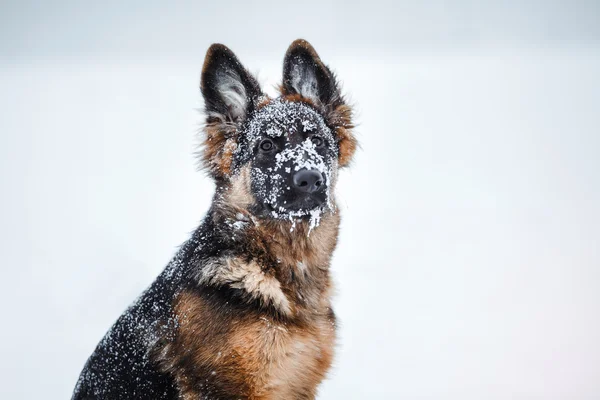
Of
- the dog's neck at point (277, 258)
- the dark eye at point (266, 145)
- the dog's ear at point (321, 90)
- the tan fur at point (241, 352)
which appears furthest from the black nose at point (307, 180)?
the tan fur at point (241, 352)

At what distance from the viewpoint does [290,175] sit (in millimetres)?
4023

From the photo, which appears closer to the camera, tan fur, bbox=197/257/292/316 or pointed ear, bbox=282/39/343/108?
tan fur, bbox=197/257/292/316

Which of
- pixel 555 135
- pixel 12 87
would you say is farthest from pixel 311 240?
pixel 12 87

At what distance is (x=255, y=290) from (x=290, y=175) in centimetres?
97

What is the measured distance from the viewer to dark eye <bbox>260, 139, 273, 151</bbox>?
14.1 feet

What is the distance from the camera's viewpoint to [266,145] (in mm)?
4309

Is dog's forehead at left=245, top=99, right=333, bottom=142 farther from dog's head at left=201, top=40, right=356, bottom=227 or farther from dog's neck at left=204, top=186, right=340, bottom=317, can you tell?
dog's neck at left=204, top=186, right=340, bottom=317

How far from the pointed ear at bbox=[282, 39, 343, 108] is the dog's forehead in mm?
292

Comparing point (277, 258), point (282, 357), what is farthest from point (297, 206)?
point (282, 357)

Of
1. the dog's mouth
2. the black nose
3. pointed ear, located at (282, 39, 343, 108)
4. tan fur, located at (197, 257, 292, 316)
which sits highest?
pointed ear, located at (282, 39, 343, 108)

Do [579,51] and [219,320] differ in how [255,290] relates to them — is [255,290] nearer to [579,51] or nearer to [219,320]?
[219,320]

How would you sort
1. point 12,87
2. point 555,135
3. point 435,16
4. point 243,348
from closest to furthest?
point 243,348 → point 555,135 → point 12,87 → point 435,16

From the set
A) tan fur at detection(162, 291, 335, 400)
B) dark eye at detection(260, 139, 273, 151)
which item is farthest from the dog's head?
tan fur at detection(162, 291, 335, 400)

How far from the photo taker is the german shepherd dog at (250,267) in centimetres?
346
